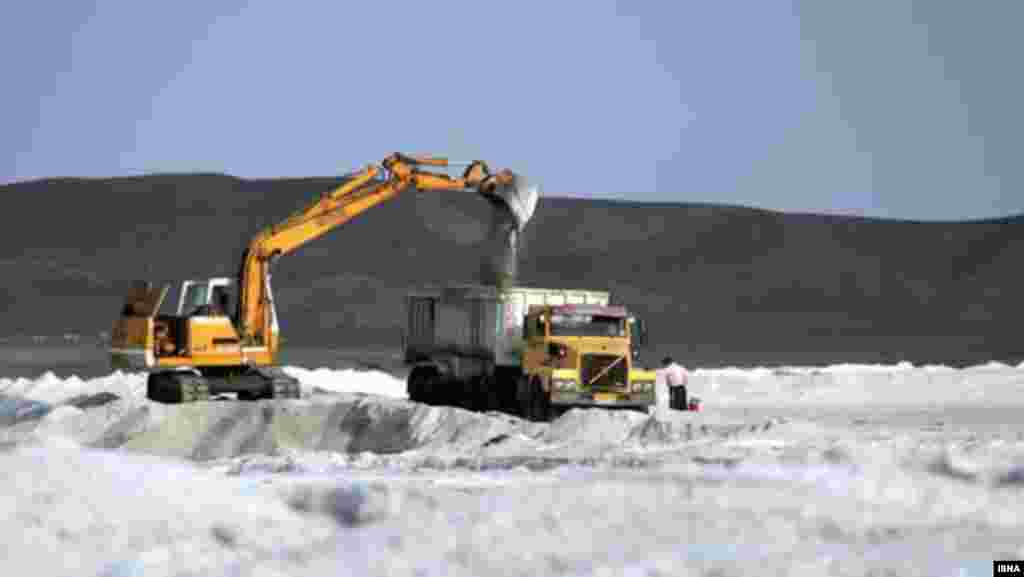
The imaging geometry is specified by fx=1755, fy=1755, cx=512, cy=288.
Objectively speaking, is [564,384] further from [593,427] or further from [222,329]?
[222,329]

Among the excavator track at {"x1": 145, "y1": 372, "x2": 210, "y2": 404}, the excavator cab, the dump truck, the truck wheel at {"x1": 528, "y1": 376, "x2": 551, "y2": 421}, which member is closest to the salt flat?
the dump truck

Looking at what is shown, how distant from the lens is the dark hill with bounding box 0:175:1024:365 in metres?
106

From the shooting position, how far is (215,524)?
14.0 m

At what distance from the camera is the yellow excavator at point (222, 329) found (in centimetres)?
3164

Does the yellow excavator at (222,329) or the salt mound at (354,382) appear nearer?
the yellow excavator at (222,329)

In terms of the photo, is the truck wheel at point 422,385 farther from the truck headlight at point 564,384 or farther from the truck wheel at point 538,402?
the truck headlight at point 564,384

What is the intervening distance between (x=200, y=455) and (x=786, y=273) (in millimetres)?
96153

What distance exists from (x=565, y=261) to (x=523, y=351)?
9240cm

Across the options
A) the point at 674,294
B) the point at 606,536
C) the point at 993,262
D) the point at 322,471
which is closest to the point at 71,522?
the point at 606,536

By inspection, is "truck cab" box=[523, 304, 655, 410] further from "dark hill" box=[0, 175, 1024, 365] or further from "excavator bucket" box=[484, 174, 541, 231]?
"dark hill" box=[0, 175, 1024, 365]

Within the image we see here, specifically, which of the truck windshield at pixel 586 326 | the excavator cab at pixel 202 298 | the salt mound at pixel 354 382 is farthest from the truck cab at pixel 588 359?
the salt mound at pixel 354 382

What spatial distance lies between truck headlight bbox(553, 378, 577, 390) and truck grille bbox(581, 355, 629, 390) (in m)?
0.21

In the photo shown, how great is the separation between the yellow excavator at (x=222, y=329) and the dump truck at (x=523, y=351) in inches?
89.1

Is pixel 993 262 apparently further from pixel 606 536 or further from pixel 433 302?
pixel 606 536
